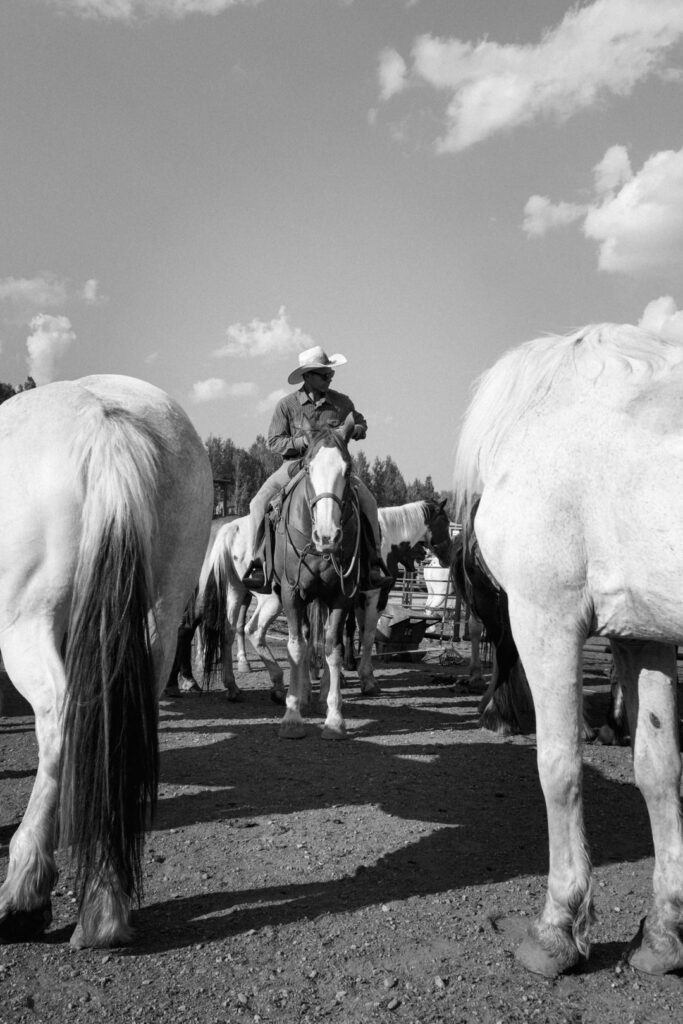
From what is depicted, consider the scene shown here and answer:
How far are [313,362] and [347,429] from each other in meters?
1.04

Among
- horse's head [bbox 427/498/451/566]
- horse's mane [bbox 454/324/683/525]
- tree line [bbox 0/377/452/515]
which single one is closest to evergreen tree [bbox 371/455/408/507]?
tree line [bbox 0/377/452/515]

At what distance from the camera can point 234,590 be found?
9.66m

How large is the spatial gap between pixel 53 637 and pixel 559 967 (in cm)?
214

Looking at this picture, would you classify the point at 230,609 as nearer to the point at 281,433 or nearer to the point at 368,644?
the point at 368,644

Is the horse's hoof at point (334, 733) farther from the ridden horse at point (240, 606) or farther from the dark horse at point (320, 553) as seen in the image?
the ridden horse at point (240, 606)

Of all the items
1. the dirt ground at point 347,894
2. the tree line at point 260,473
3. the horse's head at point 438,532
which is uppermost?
the tree line at point 260,473

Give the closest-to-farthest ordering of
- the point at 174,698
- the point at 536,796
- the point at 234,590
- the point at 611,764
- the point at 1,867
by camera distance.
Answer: the point at 1,867 → the point at 536,796 → the point at 611,764 → the point at 174,698 → the point at 234,590

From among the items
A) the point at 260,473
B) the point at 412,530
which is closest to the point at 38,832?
the point at 412,530

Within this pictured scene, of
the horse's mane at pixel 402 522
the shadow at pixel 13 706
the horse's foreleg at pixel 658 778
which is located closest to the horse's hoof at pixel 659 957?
the horse's foreleg at pixel 658 778

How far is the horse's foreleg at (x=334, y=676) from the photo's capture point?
6309 mm

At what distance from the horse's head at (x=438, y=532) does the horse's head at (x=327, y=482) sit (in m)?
6.66

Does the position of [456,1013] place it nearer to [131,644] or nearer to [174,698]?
[131,644]

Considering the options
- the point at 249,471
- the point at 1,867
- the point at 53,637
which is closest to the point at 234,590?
the point at 1,867

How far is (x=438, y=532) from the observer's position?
13.1 meters
